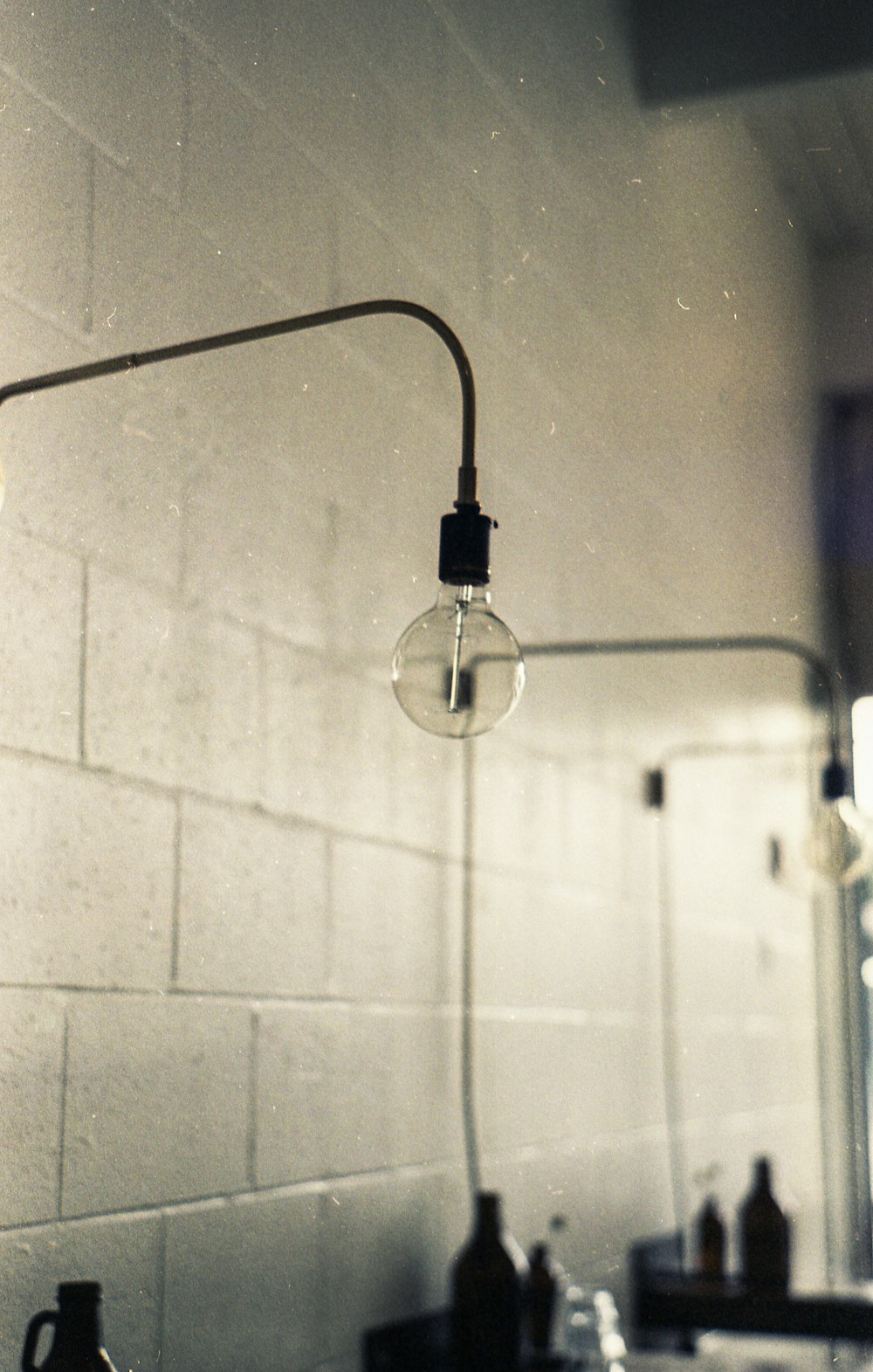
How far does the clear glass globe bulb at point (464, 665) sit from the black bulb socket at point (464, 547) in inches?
1.1

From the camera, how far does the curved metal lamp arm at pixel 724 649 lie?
1.13 m

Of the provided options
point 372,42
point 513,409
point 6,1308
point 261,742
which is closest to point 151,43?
point 372,42

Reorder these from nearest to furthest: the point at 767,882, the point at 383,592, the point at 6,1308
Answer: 1. the point at 6,1308
2. the point at 767,882
3. the point at 383,592

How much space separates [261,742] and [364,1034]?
0.27 meters

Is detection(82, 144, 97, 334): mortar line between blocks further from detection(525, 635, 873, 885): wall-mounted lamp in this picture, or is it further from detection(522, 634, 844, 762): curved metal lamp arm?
detection(525, 635, 873, 885): wall-mounted lamp

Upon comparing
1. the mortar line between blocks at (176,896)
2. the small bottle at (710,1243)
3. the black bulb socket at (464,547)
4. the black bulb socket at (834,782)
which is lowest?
the small bottle at (710,1243)

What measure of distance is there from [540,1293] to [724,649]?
1.90 feet

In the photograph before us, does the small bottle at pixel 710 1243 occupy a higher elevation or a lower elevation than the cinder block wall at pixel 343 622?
lower

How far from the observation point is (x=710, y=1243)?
3.76 feet

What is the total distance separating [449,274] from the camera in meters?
1.37

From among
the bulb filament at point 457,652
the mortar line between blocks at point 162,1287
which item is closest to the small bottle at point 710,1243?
the mortar line between blocks at point 162,1287

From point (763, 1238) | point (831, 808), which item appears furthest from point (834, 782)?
point (763, 1238)

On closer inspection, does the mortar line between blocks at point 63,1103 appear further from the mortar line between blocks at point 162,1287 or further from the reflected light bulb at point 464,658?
the reflected light bulb at point 464,658

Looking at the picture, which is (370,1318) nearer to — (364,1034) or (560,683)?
(364,1034)
